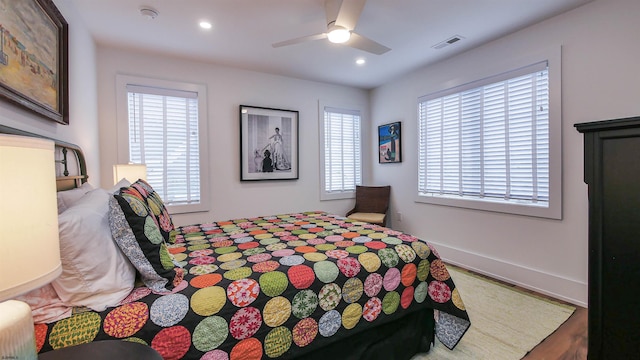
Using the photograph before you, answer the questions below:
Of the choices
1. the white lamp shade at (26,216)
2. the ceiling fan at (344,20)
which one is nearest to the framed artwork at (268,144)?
the ceiling fan at (344,20)

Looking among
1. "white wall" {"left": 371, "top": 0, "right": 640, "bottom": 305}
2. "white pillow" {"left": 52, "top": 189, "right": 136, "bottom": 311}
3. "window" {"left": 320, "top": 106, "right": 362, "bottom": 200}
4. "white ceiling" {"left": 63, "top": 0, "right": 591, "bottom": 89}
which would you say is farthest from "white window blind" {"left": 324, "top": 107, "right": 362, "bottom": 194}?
"white pillow" {"left": 52, "top": 189, "right": 136, "bottom": 311}

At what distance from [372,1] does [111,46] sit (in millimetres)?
2787

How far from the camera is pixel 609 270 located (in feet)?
3.64

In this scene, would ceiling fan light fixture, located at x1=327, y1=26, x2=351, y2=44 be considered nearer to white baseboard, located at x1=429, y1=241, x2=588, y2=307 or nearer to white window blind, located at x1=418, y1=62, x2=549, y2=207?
white window blind, located at x1=418, y1=62, x2=549, y2=207

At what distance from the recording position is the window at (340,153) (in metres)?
4.54

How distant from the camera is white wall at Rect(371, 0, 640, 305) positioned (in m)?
2.28

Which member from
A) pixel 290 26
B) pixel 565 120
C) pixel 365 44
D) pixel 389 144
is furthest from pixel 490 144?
pixel 290 26

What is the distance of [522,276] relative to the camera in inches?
115

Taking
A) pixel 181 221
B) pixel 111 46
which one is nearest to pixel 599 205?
pixel 181 221

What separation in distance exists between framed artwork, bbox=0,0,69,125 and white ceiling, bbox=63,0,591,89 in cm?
46

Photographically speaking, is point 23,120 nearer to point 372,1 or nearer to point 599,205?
point 372,1

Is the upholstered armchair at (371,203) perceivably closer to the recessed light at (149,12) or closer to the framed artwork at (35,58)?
the recessed light at (149,12)

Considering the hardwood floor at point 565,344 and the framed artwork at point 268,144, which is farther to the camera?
the framed artwork at point 268,144

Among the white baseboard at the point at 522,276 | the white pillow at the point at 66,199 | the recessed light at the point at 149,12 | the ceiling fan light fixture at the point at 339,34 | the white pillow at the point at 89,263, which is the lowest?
the white baseboard at the point at 522,276
